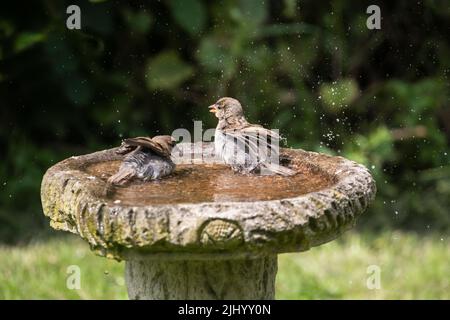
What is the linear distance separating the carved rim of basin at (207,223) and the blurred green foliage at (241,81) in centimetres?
271

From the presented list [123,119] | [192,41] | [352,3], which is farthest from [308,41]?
[123,119]

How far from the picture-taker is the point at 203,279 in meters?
2.50

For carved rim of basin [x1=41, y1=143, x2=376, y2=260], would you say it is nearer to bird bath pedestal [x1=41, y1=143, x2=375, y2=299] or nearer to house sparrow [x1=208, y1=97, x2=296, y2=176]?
bird bath pedestal [x1=41, y1=143, x2=375, y2=299]

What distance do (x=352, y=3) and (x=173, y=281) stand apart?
3.48 m

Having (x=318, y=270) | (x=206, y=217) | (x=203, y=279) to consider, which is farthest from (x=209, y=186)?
(x=318, y=270)

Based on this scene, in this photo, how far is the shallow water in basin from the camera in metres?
2.44

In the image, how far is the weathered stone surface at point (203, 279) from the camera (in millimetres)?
2496

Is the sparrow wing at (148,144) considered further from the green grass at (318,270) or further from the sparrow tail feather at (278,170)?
the green grass at (318,270)

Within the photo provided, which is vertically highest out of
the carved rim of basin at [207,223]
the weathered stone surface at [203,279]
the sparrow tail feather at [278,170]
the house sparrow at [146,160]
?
the house sparrow at [146,160]

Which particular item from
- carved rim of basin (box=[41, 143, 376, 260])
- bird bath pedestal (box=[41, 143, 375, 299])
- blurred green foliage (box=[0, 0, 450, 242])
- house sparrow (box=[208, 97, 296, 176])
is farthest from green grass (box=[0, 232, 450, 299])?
carved rim of basin (box=[41, 143, 376, 260])

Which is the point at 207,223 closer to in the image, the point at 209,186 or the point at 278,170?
the point at 209,186

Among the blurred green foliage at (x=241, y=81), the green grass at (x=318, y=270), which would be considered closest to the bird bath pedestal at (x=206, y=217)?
the green grass at (x=318, y=270)

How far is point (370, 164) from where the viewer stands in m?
5.20

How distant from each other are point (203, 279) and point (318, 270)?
6.00 feet
